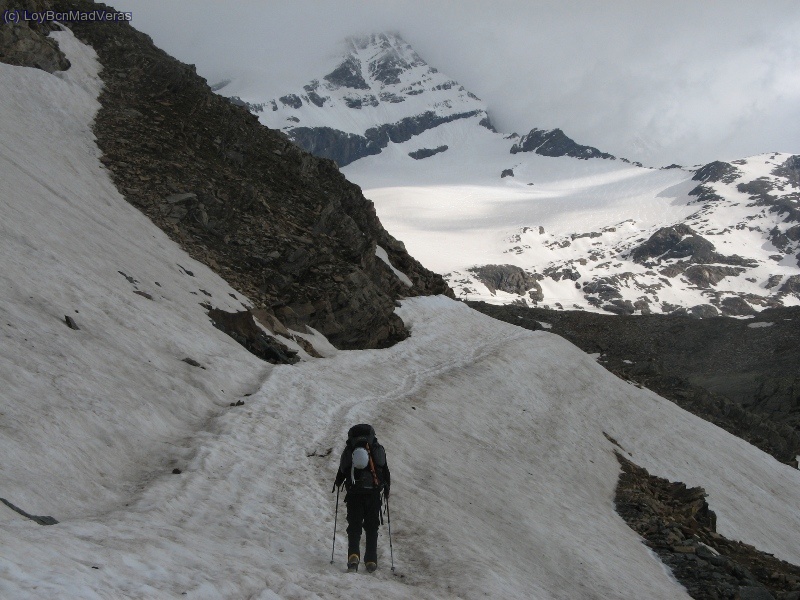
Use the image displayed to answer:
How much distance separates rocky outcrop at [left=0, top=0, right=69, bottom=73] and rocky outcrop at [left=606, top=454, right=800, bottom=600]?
36.8m

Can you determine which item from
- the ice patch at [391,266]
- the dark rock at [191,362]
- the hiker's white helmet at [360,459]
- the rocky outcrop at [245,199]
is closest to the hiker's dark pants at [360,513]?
the hiker's white helmet at [360,459]

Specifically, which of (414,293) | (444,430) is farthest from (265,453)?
(414,293)

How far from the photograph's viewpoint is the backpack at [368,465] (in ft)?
33.8

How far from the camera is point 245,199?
3300 centimetres

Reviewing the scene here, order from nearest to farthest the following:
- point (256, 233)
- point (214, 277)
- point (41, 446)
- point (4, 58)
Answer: point (41, 446) → point (214, 277) → point (256, 233) → point (4, 58)

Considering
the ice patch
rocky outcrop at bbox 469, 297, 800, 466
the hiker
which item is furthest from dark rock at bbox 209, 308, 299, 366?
rocky outcrop at bbox 469, 297, 800, 466

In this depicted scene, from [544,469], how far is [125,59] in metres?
37.3

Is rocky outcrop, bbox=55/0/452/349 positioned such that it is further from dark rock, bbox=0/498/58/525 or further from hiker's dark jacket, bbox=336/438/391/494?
dark rock, bbox=0/498/58/525

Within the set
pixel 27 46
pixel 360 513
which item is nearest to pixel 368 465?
pixel 360 513

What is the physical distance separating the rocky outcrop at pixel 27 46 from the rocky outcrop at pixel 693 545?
3684cm

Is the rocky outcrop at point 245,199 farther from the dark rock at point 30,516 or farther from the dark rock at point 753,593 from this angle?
the dark rock at point 30,516

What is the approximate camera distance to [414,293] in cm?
4059

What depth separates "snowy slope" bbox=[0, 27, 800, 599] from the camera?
931cm

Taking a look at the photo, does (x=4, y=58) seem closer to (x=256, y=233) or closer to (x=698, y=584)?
(x=256, y=233)
